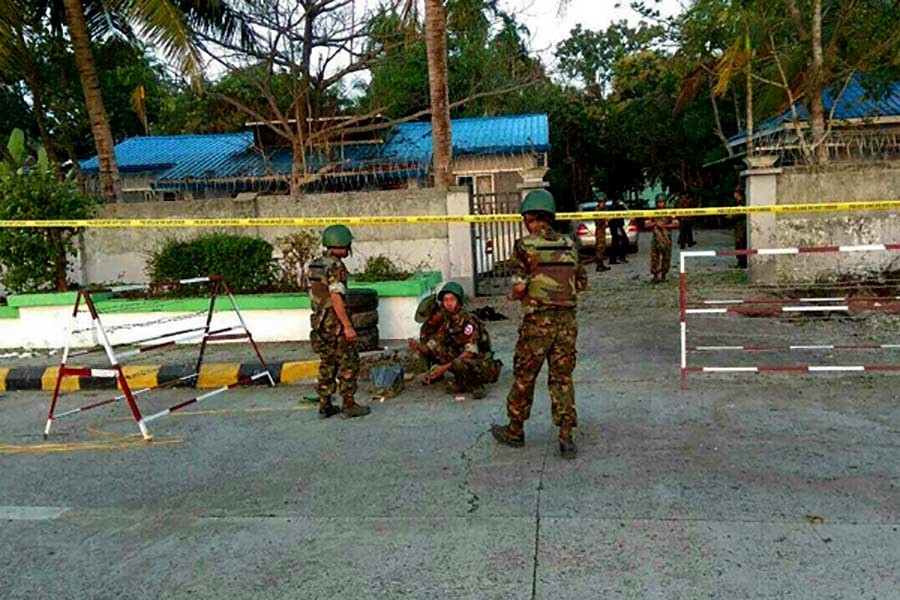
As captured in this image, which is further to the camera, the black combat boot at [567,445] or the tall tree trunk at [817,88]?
the tall tree trunk at [817,88]

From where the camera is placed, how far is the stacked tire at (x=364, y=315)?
776 cm

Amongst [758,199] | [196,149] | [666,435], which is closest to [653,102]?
[196,149]

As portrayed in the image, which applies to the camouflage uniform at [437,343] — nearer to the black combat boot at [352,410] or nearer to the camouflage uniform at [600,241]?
the black combat boot at [352,410]

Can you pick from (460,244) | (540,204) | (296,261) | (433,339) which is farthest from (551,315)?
(460,244)

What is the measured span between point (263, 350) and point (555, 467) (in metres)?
4.82

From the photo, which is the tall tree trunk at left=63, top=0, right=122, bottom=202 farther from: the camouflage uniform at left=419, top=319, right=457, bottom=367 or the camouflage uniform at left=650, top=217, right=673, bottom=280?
the camouflage uniform at left=650, top=217, right=673, bottom=280

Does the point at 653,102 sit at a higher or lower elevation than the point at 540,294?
higher

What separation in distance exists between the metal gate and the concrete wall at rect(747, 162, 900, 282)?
3.57 metres

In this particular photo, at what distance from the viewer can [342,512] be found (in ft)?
12.9

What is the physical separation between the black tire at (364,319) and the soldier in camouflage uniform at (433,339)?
1.24m

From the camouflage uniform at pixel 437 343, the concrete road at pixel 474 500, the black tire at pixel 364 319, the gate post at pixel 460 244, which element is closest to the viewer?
the concrete road at pixel 474 500

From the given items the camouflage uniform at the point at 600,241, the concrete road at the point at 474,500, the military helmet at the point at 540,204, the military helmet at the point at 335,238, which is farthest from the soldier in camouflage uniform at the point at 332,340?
the camouflage uniform at the point at 600,241

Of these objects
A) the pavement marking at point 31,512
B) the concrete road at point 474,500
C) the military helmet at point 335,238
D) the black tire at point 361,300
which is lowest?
the pavement marking at point 31,512

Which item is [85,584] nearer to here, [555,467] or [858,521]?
[555,467]
